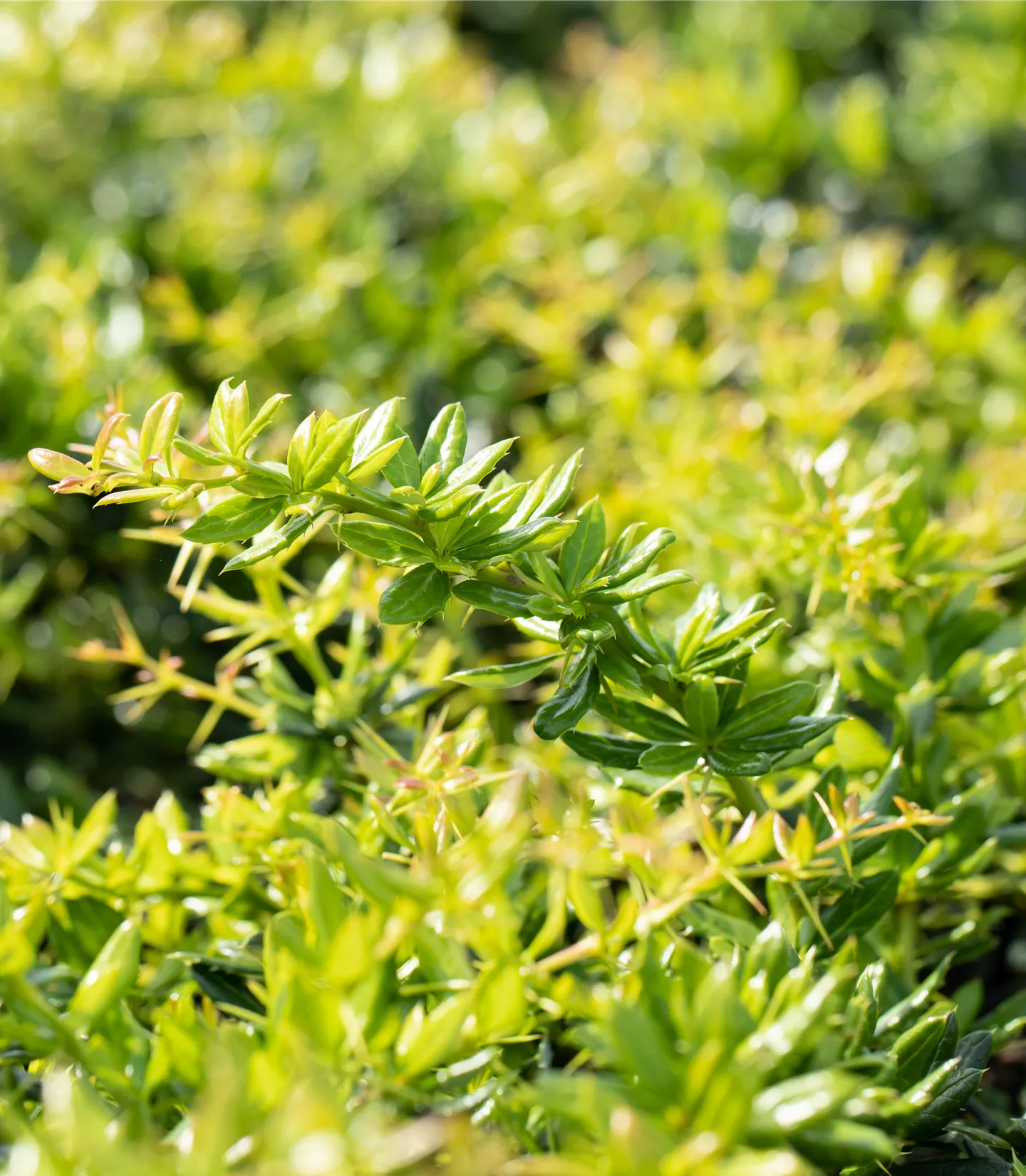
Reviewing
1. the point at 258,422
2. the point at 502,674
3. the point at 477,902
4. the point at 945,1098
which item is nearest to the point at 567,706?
the point at 502,674

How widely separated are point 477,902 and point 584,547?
0.28m

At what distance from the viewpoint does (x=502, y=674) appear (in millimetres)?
814

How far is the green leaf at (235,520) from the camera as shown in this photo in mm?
768

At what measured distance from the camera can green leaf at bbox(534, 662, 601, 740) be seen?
793mm

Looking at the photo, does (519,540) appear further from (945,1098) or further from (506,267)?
(506,267)

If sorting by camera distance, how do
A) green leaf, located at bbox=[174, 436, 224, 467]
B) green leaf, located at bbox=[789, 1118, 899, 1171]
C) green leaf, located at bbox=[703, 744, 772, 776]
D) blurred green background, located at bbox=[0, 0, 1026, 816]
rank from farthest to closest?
blurred green background, located at bbox=[0, 0, 1026, 816]
green leaf, located at bbox=[703, 744, 772, 776]
green leaf, located at bbox=[174, 436, 224, 467]
green leaf, located at bbox=[789, 1118, 899, 1171]

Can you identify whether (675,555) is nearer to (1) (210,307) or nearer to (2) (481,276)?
(2) (481,276)

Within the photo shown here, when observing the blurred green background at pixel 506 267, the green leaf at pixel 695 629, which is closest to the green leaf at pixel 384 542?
the green leaf at pixel 695 629

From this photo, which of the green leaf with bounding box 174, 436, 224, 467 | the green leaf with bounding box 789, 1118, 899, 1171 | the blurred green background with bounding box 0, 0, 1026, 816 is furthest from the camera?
the blurred green background with bounding box 0, 0, 1026, 816

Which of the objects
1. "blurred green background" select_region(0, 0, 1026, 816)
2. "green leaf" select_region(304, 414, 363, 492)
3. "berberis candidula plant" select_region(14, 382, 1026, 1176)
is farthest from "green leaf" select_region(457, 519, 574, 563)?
"blurred green background" select_region(0, 0, 1026, 816)

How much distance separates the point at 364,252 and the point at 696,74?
1.08 metres

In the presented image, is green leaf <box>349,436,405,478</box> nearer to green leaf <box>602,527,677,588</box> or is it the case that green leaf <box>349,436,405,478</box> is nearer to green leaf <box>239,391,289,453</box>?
green leaf <box>239,391,289,453</box>

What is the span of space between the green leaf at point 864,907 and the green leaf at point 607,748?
0.22 metres

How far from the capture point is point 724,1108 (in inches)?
23.5
